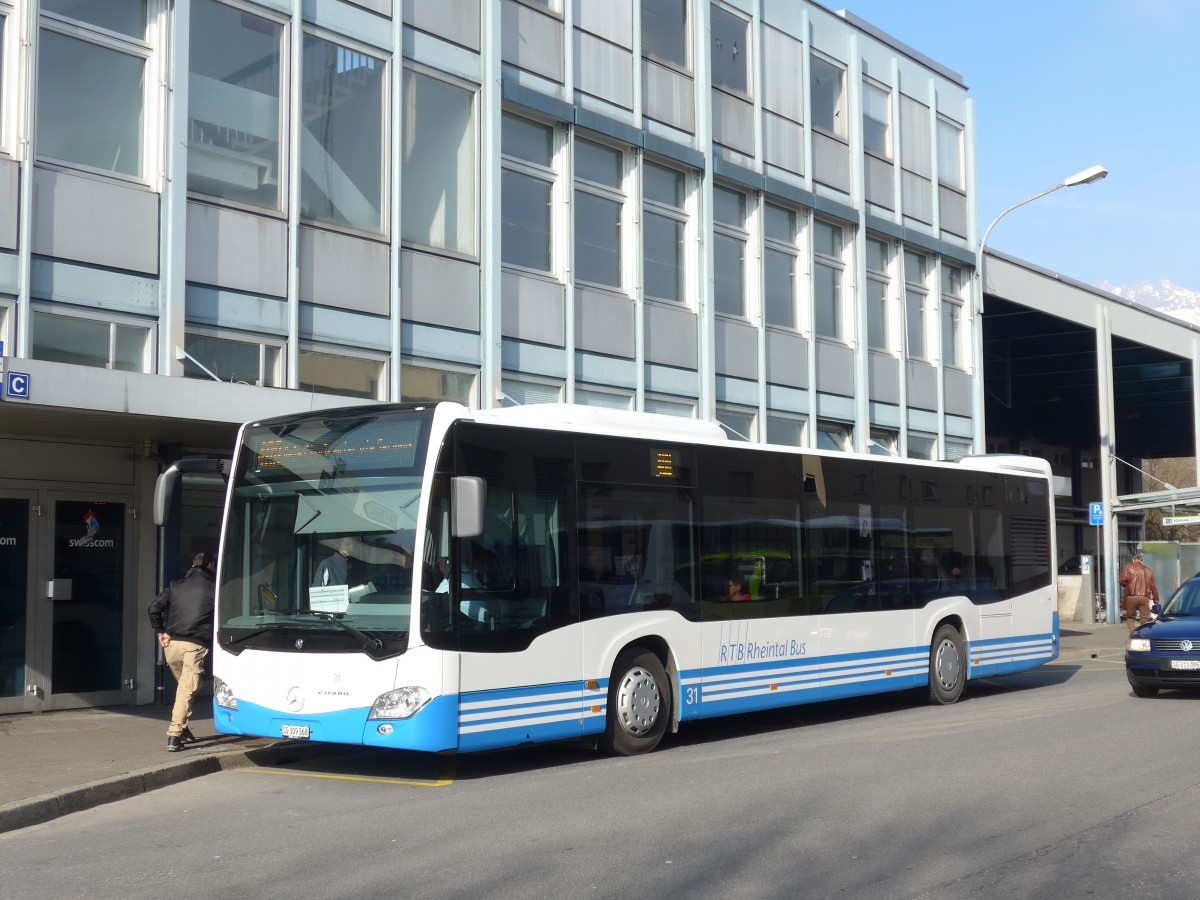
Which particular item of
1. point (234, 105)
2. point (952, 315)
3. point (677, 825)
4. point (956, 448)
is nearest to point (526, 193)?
point (234, 105)

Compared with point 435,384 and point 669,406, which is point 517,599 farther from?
point 669,406

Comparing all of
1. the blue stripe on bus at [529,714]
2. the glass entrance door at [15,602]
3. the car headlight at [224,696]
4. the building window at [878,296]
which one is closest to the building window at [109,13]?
the glass entrance door at [15,602]

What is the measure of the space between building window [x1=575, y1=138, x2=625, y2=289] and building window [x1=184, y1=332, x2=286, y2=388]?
560 centimetres

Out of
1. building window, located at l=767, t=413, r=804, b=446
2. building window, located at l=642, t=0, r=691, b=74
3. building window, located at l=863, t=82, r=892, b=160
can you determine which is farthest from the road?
building window, located at l=863, t=82, r=892, b=160

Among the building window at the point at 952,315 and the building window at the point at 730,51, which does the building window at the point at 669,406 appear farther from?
the building window at the point at 952,315

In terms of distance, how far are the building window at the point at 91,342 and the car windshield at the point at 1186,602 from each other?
12251 millimetres

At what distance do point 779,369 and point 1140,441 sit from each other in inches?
1392

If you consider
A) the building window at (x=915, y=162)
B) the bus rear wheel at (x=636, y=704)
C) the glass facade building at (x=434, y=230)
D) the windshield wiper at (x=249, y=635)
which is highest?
the building window at (x=915, y=162)

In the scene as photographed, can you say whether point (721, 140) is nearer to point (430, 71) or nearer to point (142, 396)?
point (430, 71)

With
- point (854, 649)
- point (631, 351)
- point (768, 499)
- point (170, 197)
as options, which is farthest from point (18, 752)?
point (631, 351)

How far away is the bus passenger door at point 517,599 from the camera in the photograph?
1054 cm

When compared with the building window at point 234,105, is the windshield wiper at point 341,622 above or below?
below

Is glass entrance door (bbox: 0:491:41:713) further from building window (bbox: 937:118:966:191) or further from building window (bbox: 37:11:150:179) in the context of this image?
building window (bbox: 937:118:966:191)

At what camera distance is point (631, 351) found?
20.8m
